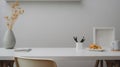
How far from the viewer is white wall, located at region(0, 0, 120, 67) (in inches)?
134

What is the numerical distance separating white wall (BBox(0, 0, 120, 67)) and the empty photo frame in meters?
0.49

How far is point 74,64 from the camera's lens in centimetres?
345

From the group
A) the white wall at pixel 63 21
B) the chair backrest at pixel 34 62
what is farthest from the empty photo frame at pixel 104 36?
the chair backrest at pixel 34 62

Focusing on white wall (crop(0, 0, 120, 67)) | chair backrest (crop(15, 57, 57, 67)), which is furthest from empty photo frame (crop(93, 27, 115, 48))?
chair backrest (crop(15, 57, 57, 67))

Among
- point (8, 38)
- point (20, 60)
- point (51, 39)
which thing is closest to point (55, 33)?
point (51, 39)

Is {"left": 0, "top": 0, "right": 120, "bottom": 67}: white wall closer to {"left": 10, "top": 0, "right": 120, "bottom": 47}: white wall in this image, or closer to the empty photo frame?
{"left": 10, "top": 0, "right": 120, "bottom": 47}: white wall

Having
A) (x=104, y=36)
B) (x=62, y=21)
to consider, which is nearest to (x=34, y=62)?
(x=104, y=36)

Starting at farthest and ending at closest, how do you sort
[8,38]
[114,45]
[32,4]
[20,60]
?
[32,4] → [8,38] → [114,45] → [20,60]

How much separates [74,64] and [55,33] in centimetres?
62

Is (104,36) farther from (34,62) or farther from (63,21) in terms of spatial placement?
(34,62)

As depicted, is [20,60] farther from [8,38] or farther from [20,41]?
[20,41]

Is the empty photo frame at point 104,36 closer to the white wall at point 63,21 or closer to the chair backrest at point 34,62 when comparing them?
the white wall at point 63,21

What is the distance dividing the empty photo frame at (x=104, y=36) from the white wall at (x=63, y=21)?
49 centimetres

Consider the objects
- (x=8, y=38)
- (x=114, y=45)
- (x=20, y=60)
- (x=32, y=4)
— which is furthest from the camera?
(x=32, y=4)
